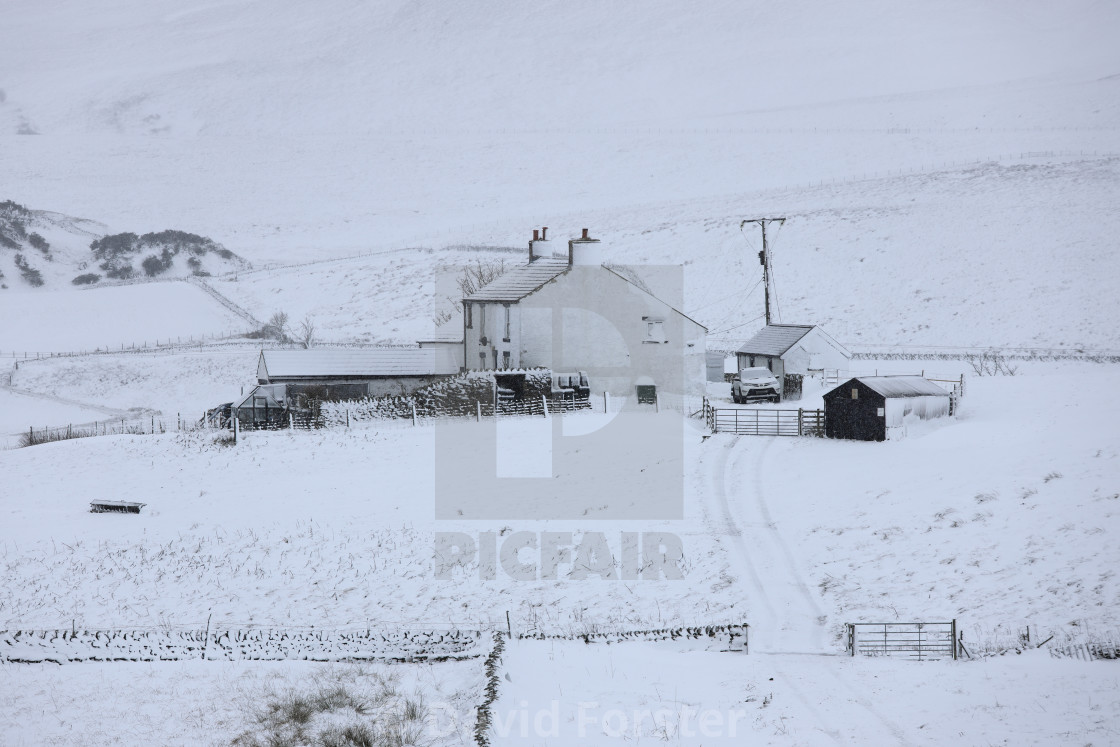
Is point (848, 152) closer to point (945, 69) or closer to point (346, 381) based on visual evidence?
point (945, 69)

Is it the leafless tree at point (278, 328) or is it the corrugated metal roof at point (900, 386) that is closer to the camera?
the corrugated metal roof at point (900, 386)

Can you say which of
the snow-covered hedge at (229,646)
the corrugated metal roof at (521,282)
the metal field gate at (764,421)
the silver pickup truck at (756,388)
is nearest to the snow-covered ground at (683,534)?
the metal field gate at (764,421)

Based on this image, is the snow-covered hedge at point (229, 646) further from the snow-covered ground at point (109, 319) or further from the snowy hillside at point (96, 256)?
the snowy hillside at point (96, 256)

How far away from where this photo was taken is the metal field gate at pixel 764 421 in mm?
32156

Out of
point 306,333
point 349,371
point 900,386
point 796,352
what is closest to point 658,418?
point 900,386

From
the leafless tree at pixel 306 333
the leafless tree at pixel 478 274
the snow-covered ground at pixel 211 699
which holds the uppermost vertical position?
the leafless tree at pixel 478 274

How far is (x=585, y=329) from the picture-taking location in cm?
4062

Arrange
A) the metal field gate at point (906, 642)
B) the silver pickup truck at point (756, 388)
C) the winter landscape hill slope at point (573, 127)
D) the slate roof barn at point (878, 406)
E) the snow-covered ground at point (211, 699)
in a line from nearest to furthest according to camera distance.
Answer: the snow-covered ground at point (211, 699) → the metal field gate at point (906, 642) → the slate roof barn at point (878, 406) → the silver pickup truck at point (756, 388) → the winter landscape hill slope at point (573, 127)

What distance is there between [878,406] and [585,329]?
49.5ft

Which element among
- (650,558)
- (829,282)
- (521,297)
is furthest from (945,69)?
(650,558)

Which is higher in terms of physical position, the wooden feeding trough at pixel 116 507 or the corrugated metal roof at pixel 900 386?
the corrugated metal roof at pixel 900 386

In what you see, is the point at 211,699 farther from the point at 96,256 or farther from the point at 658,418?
the point at 96,256

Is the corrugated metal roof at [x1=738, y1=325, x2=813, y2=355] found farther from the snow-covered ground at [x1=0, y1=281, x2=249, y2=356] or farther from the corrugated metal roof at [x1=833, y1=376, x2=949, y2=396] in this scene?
the snow-covered ground at [x1=0, y1=281, x2=249, y2=356]

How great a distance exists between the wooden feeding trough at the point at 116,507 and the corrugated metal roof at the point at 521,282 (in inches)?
751
